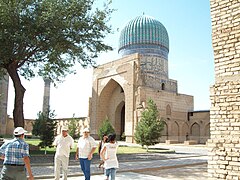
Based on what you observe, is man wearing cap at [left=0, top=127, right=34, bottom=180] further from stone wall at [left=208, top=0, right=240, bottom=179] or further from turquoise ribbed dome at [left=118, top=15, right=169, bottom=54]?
turquoise ribbed dome at [left=118, top=15, right=169, bottom=54]

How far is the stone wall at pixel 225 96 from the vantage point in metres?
5.33

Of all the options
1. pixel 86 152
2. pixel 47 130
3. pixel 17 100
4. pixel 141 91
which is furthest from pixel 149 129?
pixel 86 152

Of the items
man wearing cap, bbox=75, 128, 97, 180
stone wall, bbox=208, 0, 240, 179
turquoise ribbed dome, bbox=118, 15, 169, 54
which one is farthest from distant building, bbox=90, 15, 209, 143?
stone wall, bbox=208, 0, 240, 179

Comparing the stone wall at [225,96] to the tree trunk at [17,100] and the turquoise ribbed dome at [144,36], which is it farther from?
the turquoise ribbed dome at [144,36]

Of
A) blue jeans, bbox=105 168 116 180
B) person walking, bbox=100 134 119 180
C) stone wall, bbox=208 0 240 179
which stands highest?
stone wall, bbox=208 0 240 179

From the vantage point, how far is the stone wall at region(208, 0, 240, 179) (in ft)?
17.5

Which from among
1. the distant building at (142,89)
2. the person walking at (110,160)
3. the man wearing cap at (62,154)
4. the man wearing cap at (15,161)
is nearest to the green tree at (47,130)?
the man wearing cap at (62,154)

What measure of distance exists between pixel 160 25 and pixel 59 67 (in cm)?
2731

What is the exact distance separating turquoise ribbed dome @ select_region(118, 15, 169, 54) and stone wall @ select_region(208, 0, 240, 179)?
102ft

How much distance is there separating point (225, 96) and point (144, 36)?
32520 millimetres

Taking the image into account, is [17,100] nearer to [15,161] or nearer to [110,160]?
[110,160]

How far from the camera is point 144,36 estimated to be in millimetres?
37188

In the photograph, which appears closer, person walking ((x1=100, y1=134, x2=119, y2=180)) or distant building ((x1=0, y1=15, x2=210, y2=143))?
person walking ((x1=100, y1=134, x2=119, y2=180))

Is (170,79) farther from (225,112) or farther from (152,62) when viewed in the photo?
(225,112)
